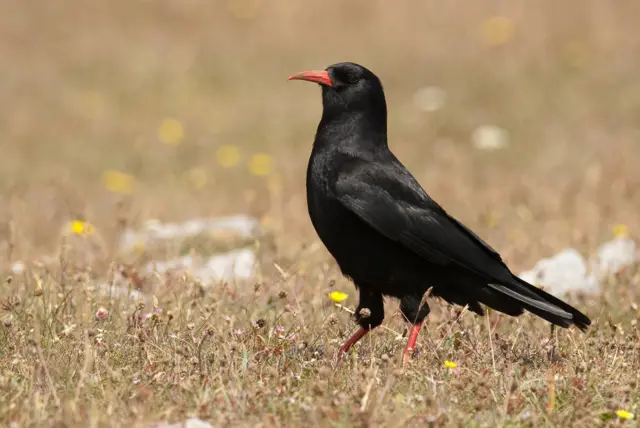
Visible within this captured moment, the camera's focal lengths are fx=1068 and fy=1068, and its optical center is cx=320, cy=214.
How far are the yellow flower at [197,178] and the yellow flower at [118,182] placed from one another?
24.6 inches

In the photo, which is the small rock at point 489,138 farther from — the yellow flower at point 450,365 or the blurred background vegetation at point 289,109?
the yellow flower at point 450,365

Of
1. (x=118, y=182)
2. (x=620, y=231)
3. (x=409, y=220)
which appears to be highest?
(x=620, y=231)

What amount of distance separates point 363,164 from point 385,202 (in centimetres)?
25

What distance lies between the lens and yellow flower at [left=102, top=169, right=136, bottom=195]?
11.2m

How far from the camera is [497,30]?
1602 centimetres

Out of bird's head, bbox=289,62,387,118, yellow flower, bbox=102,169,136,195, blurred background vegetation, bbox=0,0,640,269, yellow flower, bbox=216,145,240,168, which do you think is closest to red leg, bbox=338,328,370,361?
bird's head, bbox=289,62,387,118

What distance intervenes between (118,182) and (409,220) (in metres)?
6.62

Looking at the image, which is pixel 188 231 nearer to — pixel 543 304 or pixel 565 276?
pixel 565 276

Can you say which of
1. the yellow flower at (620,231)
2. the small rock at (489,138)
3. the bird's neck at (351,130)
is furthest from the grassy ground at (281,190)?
the bird's neck at (351,130)

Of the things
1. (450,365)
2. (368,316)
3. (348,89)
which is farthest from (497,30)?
(450,365)

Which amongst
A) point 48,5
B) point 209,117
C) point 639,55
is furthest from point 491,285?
point 48,5

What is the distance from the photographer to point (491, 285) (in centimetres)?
523

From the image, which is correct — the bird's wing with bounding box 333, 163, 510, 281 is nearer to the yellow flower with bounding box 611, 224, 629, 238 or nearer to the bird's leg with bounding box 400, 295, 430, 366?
the bird's leg with bounding box 400, 295, 430, 366

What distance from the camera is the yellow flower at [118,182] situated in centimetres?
1118
